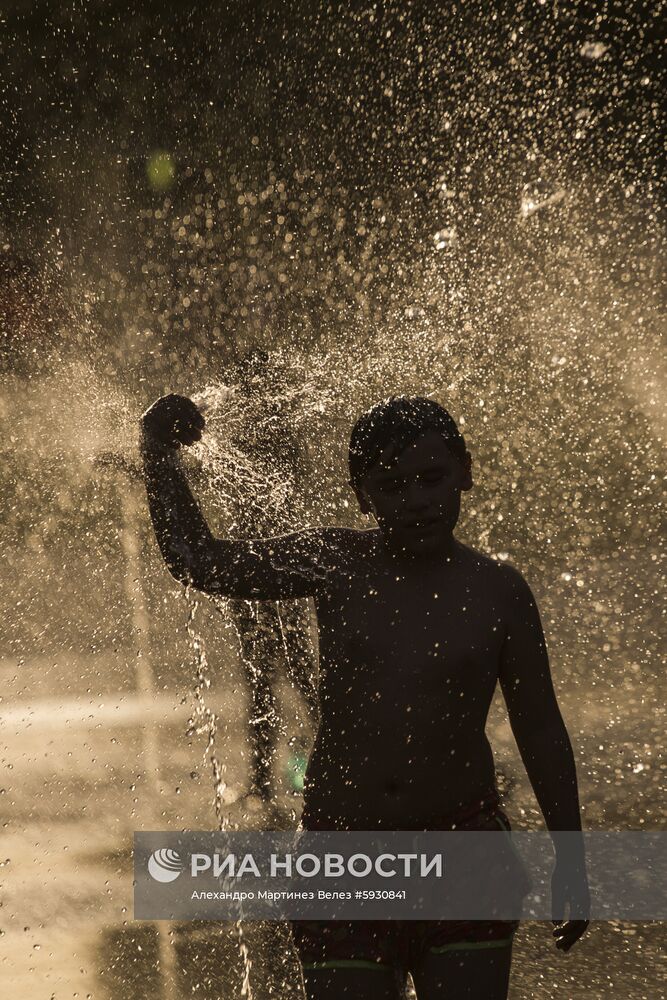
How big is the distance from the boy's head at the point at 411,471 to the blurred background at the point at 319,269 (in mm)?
3730

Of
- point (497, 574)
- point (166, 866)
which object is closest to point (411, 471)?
point (497, 574)

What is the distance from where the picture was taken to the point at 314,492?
6.26m

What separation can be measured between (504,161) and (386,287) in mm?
1484

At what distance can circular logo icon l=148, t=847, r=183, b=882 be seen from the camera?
3.38 m

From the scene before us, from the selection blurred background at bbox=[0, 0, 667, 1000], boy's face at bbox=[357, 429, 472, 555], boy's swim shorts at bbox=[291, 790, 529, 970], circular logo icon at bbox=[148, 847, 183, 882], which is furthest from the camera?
blurred background at bbox=[0, 0, 667, 1000]

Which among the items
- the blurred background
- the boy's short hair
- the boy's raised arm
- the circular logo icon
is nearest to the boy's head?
the boy's short hair

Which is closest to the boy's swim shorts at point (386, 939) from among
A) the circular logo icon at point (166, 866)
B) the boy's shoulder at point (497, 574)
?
the boy's shoulder at point (497, 574)

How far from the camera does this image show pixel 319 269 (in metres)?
10.9

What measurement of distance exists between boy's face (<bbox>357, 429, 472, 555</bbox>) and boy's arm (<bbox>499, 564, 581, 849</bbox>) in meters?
0.16

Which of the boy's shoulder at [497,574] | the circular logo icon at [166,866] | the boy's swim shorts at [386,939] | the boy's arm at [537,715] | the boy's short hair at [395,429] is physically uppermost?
the boy's short hair at [395,429]

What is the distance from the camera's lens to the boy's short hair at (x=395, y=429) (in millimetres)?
1754

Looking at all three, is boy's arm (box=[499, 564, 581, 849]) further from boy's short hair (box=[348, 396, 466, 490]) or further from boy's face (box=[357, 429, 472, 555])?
boy's short hair (box=[348, 396, 466, 490])

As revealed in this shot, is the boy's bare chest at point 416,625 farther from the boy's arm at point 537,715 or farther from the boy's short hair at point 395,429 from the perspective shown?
the boy's short hair at point 395,429

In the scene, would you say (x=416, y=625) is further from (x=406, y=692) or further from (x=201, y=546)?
(x=201, y=546)
